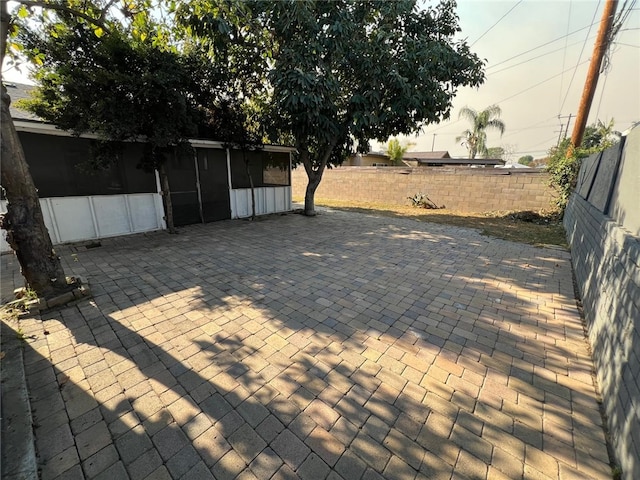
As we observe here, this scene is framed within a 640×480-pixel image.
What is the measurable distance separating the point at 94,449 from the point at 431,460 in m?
2.04

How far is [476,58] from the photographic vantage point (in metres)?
7.99

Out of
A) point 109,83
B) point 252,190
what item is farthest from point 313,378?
point 252,190

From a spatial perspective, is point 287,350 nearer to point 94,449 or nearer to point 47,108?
point 94,449

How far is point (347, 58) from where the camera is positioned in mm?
7148

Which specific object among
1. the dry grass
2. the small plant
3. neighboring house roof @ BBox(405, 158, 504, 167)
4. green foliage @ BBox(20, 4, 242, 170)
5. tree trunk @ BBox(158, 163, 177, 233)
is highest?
green foliage @ BBox(20, 4, 242, 170)

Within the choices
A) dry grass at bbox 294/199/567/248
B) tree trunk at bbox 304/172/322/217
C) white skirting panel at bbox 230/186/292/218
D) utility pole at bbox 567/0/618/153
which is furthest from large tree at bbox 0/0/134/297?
utility pole at bbox 567/0/618/153

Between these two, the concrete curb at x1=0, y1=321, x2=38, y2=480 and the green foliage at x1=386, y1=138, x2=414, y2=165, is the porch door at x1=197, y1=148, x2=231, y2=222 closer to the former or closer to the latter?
the concrete curb at x1=0, y1=321, x2=38, y2=480

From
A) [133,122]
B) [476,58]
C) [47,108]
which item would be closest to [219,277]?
[133,122]

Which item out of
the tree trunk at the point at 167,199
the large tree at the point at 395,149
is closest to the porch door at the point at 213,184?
the tree trunk at the point at 167,199

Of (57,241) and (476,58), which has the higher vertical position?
(476,58)

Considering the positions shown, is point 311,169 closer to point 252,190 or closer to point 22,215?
point 252,190

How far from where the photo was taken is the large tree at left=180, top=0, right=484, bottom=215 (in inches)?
257

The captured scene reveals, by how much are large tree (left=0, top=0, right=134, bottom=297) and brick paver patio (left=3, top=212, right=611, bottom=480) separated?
469 mm

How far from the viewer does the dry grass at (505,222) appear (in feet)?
23.8
